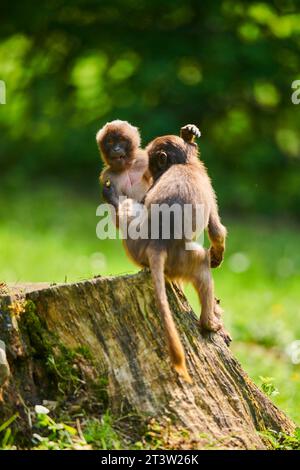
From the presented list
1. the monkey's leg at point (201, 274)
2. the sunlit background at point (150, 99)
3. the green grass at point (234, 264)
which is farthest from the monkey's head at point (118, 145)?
the sunlit background at point (150, 99)

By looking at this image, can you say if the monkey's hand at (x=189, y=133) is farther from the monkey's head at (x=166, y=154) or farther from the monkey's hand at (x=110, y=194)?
the monkey's hand at (x=110, y=194)

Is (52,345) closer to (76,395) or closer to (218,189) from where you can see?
(76,395)

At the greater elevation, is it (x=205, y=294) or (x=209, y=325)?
(x=205, y=294)

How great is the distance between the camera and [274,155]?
14.2m

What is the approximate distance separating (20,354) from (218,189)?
9664 millimetres

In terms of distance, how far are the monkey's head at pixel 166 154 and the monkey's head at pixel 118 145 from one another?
0.54m

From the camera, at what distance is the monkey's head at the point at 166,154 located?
18.2ft

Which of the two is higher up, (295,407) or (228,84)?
(228,84)

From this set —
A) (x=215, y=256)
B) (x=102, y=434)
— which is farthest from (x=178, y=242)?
(x=102, y=434)

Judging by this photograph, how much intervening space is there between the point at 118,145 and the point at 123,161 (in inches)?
4.6

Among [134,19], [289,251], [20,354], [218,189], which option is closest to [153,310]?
[20,354]

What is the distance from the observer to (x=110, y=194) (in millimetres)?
5965

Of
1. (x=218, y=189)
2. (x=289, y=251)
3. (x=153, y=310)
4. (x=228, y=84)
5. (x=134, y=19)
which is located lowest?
(x=153, y=310)

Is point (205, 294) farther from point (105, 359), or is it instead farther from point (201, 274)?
point (105, 359)
